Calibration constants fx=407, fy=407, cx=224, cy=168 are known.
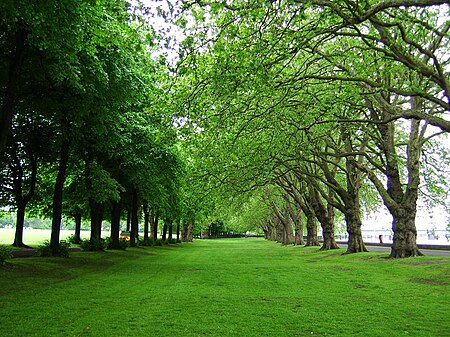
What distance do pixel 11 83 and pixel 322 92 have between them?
492 inches

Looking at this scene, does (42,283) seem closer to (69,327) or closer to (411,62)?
(69,327)

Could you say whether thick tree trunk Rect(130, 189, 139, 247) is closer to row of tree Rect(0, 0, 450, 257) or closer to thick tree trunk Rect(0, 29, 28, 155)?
row of tree Rect(0, 0, 450, 257)

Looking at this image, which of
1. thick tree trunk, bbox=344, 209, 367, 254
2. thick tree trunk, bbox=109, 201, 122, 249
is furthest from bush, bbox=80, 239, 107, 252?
thick tree trunk, bbox=344, 209, 367, 254

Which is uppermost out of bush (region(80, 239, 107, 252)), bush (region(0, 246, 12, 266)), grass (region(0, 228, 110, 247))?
bush (region(0, 246, 12, 266))

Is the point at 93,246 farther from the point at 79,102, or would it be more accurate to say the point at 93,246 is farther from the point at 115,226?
the point at 79,102

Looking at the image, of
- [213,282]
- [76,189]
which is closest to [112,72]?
[213,282]

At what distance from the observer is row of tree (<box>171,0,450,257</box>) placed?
1077 centimetres

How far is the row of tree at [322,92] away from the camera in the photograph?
10.8m

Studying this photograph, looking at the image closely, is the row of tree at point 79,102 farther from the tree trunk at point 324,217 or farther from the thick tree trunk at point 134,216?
the tree trunk at point 324,217

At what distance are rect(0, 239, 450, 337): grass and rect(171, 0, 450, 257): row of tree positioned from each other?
201 inches

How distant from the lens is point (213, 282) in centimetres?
1473

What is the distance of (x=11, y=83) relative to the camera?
14859 millimetres

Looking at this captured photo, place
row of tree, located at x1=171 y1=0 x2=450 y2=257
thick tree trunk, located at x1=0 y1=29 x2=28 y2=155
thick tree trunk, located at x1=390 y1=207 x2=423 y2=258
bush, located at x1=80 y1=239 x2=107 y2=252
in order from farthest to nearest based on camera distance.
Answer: bush, located at x1=80 y1=239 x2=107 y2=252 < thick tree trunk, located at x1=390 y1=207 x2=423 y2=258 < thick tree trunk, located at x1=0 y1=29 x2=28 y2=155 < row of tree, located at x1=171 y1=0 x2=450 y2=257

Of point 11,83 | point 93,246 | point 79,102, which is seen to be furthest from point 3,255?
point 93,246
